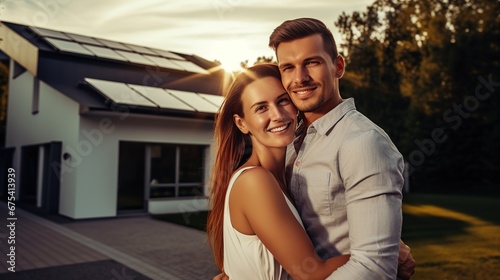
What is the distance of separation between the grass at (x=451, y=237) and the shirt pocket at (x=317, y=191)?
5509 millimetres

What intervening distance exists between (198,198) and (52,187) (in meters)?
5.24

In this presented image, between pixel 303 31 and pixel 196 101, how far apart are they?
50.6 feet

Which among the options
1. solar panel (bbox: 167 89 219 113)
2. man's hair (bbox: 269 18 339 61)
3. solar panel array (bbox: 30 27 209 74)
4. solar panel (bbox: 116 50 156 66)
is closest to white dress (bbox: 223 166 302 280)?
man's hair (bbox: 269 18 339 61)

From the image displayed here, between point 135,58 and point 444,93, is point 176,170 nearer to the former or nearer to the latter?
point 135,58

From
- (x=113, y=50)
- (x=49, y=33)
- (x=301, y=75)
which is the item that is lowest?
(x=301, y=75)

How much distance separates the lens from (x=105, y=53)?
60.2ft

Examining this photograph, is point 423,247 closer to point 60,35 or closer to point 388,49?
point 60,35

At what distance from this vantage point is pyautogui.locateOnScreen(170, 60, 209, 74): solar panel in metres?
20.6

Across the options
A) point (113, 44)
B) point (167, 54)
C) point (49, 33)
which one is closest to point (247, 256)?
point (49, 33)

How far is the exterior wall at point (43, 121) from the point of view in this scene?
14484 mm

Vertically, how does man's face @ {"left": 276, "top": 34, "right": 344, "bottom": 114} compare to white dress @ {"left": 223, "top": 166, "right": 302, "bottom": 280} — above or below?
above

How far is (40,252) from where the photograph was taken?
30.1ft

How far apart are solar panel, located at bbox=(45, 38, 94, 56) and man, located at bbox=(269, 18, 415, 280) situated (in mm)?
16588

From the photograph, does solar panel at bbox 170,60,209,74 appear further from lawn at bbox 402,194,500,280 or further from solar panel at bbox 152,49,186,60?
→ lawn at bbox 402,194,500,280
